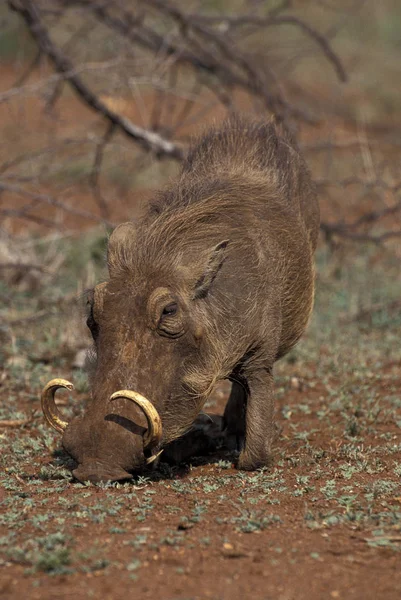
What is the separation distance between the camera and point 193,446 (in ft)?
14.2

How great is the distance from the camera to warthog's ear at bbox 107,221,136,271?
12.5 feet

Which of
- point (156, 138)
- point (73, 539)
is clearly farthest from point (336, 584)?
point (156, 138)

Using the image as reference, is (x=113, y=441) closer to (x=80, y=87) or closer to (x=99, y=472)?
(x=99, y=472)

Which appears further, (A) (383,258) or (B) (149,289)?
(A) (383,258)

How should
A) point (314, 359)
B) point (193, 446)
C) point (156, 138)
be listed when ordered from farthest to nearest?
point (156, 138)
point (314, 359)
point (193, 446)

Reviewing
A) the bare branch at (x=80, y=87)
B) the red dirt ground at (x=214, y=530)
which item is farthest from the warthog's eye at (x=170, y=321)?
the bare branch at (x=80, y=87)

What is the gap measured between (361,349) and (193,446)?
2188 mm

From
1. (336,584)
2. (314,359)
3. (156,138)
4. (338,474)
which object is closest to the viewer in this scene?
(336,584)

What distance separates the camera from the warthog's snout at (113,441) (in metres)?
3.46

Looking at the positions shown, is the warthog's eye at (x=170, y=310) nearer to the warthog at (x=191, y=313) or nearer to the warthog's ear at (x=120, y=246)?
the warthog at (x=191, y=313)

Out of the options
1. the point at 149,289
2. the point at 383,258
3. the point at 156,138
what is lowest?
the point at 149,289

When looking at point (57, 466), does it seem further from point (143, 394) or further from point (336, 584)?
point (336, 584)

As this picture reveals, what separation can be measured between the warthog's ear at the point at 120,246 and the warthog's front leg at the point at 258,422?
0.81 meters

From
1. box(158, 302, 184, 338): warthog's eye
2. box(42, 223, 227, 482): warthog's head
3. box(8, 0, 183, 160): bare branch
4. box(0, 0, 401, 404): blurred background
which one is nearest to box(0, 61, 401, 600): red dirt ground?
box(42, 223, 227, 482): warthog's head
